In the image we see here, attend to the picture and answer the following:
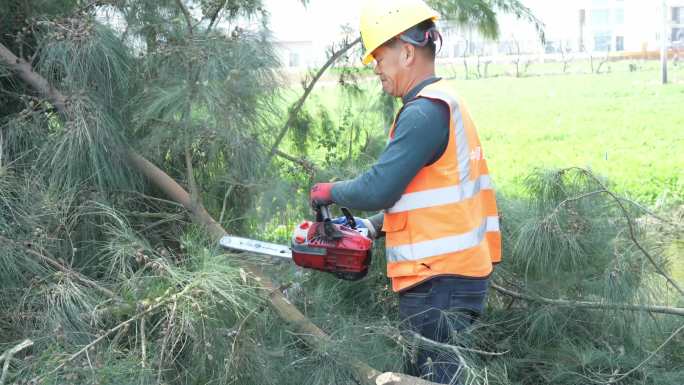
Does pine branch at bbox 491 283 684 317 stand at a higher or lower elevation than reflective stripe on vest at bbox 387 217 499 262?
lower

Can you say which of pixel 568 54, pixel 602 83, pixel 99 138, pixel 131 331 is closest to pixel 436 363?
pixel 131 331

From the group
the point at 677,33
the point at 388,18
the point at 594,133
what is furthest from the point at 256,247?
the point at 677,33

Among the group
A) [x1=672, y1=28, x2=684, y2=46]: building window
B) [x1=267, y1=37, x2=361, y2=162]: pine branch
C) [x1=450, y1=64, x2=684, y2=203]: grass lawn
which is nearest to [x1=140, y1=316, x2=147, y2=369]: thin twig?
[x1=267, y1=37, x2=361, y2=162]: pine branch

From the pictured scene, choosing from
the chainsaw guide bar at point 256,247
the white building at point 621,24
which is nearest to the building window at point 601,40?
the white building at point 621,24

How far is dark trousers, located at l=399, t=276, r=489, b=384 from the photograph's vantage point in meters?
2.33

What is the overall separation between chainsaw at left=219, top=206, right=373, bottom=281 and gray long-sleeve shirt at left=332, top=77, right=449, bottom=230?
0.43 feet

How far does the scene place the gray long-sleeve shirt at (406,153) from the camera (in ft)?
7.23

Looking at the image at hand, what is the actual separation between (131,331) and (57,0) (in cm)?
149

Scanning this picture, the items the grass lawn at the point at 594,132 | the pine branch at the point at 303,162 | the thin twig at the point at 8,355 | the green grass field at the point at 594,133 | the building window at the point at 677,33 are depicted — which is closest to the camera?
the thin twig at the point at 8,355

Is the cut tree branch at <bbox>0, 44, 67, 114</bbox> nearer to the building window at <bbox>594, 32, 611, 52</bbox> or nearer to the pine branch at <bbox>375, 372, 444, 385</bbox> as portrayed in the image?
the pine branch at <bbox>375, 372, 444, 385</bbox>

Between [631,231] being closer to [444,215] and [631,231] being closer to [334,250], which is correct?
[444,215]

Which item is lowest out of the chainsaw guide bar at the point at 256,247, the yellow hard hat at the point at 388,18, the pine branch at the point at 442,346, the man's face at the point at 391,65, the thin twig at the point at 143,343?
the pine branch at the point at 442,346

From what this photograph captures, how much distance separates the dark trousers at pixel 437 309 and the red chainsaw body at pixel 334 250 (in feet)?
0.63

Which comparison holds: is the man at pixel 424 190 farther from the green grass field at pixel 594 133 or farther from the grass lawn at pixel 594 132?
the grass lawn at pixel 594 132
